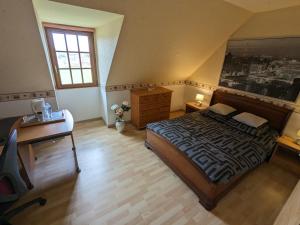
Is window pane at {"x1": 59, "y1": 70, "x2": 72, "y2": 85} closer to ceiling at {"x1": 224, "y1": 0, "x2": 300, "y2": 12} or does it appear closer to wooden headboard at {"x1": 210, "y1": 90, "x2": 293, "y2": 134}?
ceiling at {"x1": 224, "y1": 0, "x2": 300, "y2": 12}

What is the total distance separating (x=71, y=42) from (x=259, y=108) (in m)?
3.80

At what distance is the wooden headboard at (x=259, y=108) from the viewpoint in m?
2.51

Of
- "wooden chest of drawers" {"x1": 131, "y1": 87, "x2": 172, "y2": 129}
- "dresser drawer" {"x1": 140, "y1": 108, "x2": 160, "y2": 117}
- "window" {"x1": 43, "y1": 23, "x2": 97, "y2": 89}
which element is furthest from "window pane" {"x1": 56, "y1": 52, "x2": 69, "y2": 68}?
"dresser drawer" {"x1": 140, "y1": 108, "x2": 160, "y2": 117}

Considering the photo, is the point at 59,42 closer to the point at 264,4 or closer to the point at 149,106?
the point at 149,106

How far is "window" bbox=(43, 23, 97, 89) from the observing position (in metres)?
2.75

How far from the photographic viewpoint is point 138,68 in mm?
3088

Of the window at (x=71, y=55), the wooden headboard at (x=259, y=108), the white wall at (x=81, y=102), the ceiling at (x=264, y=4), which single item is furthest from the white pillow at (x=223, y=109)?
the window at (x=71, y=55)

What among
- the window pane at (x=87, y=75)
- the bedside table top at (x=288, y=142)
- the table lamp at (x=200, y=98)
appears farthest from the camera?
the table lamp at (x=200, y=98)

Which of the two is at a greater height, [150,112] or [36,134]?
[36,134]

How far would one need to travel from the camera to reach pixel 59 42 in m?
2.81

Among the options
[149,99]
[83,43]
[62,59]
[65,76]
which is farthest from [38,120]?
[149,99]

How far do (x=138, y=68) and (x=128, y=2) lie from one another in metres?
1.41

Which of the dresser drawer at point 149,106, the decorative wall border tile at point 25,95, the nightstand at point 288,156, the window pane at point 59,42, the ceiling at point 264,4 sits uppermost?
the ceiling at point 264,4

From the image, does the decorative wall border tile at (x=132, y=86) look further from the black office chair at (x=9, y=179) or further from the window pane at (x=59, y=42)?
the black office chair at (x=9, y=179)
